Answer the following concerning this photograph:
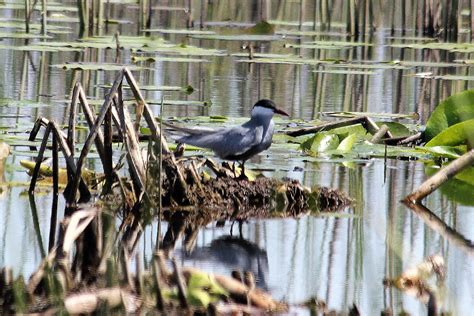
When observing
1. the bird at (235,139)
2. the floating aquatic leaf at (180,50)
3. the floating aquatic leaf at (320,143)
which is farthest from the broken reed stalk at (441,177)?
the floating aquatic leaf at (180,50)

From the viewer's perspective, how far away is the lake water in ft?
15.2

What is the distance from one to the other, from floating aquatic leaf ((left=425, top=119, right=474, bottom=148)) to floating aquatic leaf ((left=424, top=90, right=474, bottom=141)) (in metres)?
0.20

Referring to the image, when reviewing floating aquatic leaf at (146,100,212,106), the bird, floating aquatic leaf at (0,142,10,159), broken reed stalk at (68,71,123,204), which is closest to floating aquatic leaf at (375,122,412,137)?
floating aquatic leaf at (146,100,212,106)

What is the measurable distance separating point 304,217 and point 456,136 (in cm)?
201

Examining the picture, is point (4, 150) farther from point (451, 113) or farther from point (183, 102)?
point (451, 113)

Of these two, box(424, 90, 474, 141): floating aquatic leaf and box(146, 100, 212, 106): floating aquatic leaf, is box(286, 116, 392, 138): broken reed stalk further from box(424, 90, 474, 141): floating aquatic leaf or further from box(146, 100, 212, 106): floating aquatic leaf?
box(146, 100, 212, 106): floating aquatic leaf

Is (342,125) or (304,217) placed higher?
(342,125)

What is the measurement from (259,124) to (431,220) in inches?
44.7

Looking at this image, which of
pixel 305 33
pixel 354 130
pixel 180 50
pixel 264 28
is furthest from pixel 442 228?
pixel 305 33

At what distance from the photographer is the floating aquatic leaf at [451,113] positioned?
25.6ft

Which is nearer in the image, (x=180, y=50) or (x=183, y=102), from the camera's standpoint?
(x=183, y=102)

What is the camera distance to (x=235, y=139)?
6.32 meters

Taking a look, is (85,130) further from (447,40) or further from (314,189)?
(447,40)

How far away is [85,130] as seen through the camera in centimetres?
798
